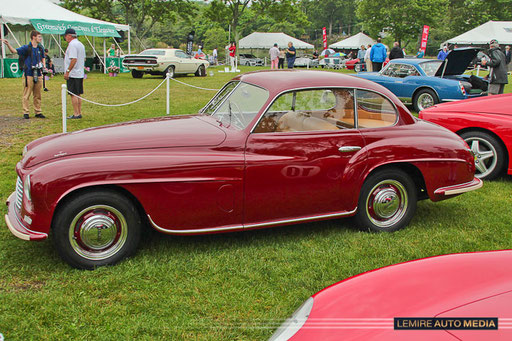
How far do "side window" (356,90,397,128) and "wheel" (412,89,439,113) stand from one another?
27.2ft

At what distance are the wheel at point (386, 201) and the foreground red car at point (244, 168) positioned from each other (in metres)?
0.01

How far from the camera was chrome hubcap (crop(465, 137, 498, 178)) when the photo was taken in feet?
20.7

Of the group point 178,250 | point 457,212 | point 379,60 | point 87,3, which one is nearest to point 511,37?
point 379,60

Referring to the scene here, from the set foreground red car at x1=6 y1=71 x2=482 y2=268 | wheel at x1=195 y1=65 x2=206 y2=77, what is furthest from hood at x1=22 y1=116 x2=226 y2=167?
wheel at x1=195 y1=65 x2=206 y2=77

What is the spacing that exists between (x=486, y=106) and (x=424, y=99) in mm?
6212

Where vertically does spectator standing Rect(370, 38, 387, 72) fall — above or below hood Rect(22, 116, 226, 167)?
above

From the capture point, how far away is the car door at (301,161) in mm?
4031

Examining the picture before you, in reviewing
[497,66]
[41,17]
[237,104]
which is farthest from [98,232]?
[41,17]

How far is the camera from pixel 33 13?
22406 mm

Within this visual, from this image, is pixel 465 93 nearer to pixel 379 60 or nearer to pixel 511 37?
pixel 379 60

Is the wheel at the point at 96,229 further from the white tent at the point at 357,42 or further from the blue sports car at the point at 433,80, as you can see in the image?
the white tent at the point at 357,42

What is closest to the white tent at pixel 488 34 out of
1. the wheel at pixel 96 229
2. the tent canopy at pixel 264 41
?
the tent canopy at pixel 264 41

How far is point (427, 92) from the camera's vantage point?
40.6ft

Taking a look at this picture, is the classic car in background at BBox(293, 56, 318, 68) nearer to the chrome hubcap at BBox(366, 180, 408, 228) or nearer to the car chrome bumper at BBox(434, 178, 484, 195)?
the car chrome bumper at BBox(434, 178, 484, 195)
